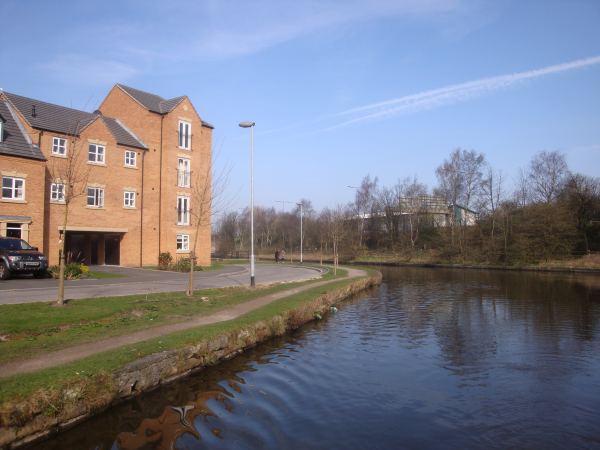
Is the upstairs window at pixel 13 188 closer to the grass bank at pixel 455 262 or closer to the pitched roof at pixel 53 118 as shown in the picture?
the pitched roof at pixel 53 118

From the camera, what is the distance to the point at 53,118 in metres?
31.4

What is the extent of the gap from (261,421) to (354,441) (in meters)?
1.74

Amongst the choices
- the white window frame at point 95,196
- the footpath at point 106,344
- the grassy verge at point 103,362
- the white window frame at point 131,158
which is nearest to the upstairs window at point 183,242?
the white window frame at point 131,158

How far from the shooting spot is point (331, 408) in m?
9.22

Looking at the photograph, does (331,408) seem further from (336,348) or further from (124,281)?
(124,281)

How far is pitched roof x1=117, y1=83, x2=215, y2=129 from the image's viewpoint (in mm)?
37375

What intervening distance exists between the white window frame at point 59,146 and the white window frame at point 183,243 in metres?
10.9

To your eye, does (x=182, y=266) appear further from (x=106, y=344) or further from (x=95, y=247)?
(x=106, y=344)

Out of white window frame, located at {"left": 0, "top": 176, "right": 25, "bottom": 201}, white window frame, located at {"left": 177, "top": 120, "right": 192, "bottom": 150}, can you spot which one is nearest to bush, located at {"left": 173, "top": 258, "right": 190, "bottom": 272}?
white window frame, located at {"left": 177, "top": 120, "right": 192, "bottom": 150}

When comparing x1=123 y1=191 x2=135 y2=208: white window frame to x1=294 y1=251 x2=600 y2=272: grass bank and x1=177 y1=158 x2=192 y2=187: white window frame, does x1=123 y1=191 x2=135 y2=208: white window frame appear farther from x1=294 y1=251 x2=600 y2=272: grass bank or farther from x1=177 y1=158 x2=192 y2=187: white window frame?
x1=294 y1=251 x2=600 y2=272: grass bank

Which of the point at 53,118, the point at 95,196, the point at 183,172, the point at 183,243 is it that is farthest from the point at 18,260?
the point at 183,172

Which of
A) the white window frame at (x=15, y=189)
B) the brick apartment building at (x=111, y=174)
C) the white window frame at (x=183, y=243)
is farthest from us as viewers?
the white window frame at (x=183, y=243)

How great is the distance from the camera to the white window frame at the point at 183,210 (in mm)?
38244

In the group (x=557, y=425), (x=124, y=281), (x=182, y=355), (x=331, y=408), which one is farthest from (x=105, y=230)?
(x=557, y=425)
